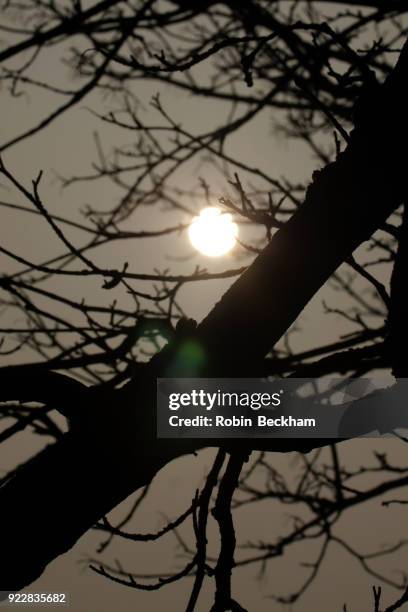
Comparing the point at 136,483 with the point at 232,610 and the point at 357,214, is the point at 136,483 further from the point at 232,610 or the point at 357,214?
the point at 357,214

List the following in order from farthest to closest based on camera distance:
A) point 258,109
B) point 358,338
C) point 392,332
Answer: point 258,109 < point 358,338 < point 392,332

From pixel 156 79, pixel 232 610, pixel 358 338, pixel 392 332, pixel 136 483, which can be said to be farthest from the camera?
pixel 156 79

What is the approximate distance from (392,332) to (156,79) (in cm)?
325

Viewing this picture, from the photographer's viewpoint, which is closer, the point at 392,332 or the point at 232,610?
the point at 392,332

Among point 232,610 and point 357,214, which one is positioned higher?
point 357,214

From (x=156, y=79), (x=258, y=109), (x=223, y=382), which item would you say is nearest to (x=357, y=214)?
(x=223, y=382)

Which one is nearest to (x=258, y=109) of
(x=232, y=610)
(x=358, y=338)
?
(x=358, y=338)

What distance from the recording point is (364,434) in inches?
60.7

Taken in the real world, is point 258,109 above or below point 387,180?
above

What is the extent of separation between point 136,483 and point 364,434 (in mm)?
540

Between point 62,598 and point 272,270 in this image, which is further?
point 62,598

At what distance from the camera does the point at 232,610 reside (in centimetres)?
173

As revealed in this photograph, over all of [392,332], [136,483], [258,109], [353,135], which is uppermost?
[258,109]

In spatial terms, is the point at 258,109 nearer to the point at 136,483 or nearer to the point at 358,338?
the point at 358,338
